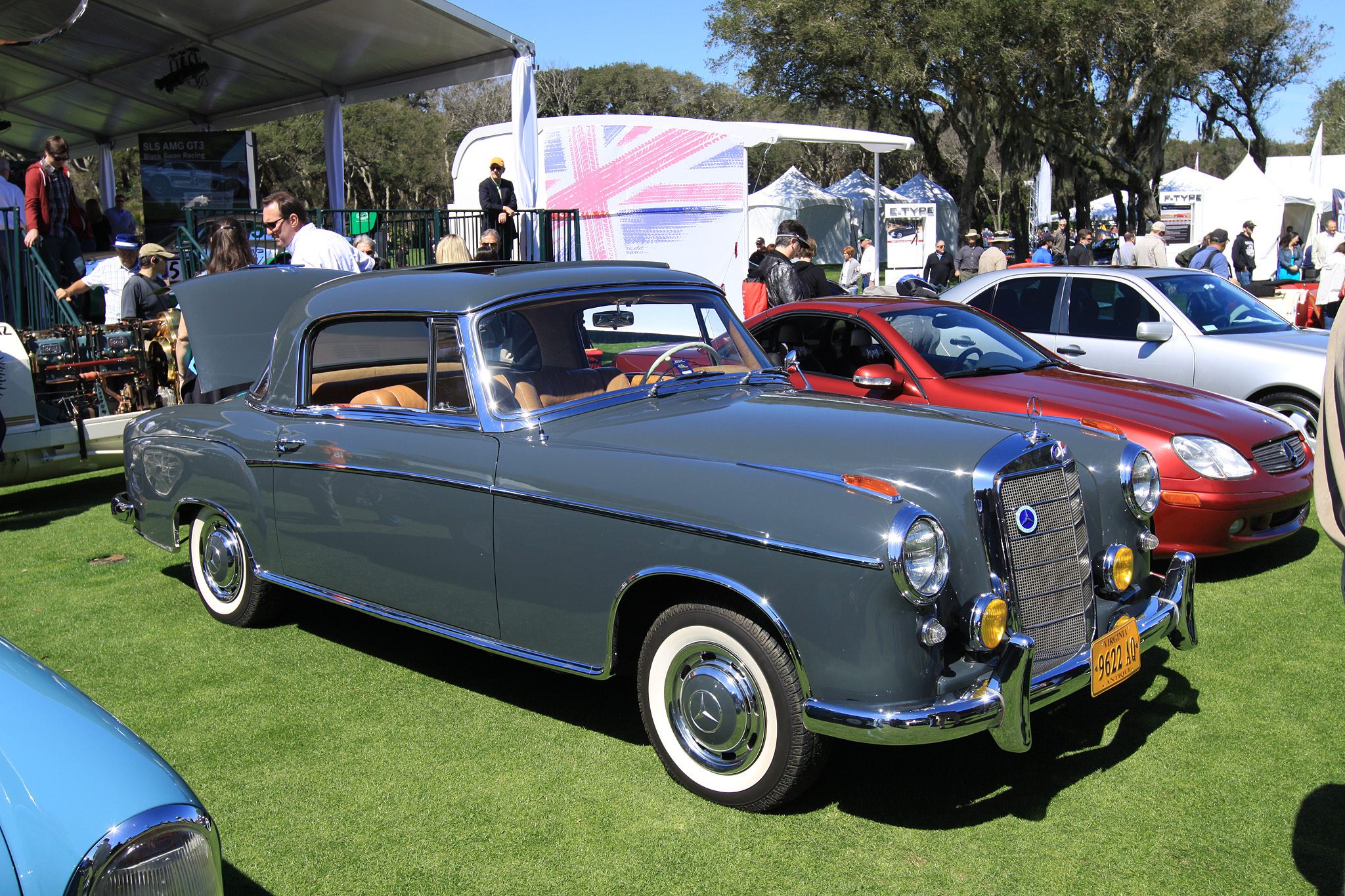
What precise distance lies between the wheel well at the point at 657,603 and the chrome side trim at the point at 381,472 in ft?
2.20

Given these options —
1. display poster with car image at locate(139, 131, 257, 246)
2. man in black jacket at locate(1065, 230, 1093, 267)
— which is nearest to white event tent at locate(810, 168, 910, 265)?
man in black jacket at locate(1065, 230, 1093, 267)

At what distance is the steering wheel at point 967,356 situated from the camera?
615 cm

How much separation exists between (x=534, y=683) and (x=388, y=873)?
1.44 meters

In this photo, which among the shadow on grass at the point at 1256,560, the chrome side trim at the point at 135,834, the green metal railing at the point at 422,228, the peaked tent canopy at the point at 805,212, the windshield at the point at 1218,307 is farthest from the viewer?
the peaked tent canopy at the point at 805,212

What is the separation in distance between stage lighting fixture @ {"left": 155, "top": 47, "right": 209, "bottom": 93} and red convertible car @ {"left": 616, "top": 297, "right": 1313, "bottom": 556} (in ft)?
33.8

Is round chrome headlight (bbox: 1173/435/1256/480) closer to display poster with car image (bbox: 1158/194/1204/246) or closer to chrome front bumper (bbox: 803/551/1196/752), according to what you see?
chrome front bumper (bbox: 803/551/1196/752)

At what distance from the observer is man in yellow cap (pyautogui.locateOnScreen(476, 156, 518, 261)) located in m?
12.0

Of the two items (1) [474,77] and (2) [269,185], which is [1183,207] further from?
(2) [269,185]

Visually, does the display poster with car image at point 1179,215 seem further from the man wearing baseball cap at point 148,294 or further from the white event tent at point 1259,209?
the man wearing baseball cap at point 148,294

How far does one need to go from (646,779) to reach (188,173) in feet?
47.8

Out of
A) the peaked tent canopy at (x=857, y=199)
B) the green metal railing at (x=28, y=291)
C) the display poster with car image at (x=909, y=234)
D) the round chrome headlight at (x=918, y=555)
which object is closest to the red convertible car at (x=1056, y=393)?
the round chrome headlight at (x=918, y=555)

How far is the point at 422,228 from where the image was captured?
39.5 ft

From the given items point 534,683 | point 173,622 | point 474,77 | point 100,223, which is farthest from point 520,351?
point 100,223

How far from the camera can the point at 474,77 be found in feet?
39.2
